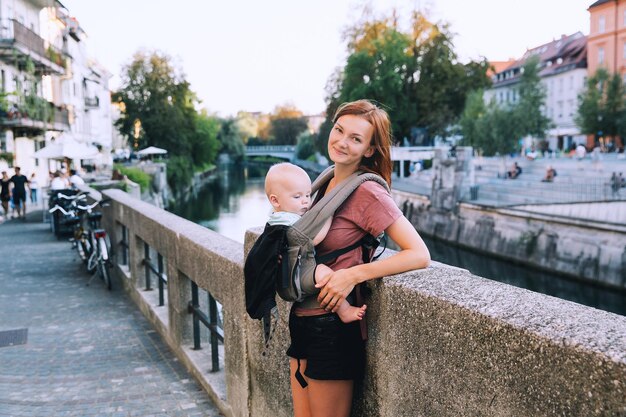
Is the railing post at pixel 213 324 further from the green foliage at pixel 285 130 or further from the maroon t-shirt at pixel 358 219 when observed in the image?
the green foliage at pixel 285 130

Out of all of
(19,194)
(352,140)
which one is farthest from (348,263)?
(19,194)

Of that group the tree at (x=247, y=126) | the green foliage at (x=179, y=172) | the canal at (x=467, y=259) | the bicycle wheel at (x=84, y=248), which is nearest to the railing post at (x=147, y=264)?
the canal at (x=467, y=259)

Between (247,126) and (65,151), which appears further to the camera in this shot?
(247,126)

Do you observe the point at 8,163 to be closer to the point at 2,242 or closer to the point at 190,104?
the point at 2,242

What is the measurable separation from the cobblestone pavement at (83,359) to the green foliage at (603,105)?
41932 mm

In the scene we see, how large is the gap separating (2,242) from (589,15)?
63.5m

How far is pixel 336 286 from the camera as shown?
218cm

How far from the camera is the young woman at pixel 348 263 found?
2176 mm

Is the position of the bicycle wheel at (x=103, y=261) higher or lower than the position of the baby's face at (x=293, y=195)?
lower

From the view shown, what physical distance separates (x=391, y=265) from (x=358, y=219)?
0.19m

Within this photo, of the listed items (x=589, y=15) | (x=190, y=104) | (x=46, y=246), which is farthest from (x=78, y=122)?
(x=589, y=15)

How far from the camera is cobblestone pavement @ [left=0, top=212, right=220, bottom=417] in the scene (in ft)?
14.9

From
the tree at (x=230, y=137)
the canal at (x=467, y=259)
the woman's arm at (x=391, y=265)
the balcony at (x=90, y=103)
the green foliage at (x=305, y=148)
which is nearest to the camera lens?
the woman's arm at (x=391, y=265)

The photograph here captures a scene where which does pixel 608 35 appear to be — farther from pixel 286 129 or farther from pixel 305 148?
pixel 286 129
